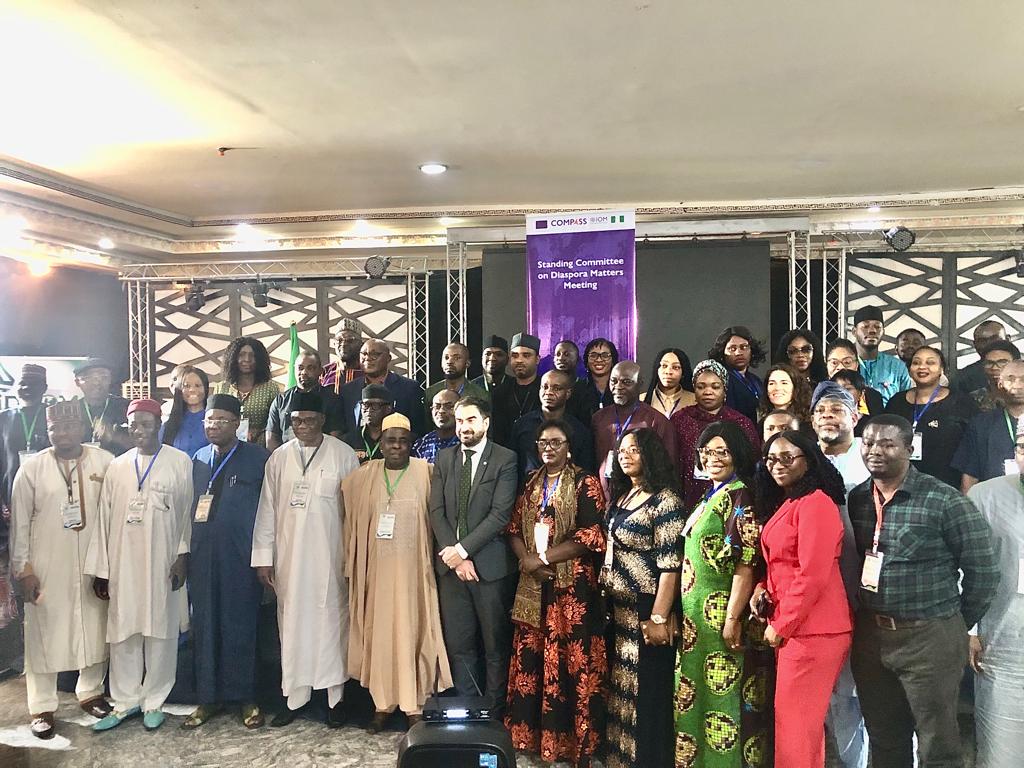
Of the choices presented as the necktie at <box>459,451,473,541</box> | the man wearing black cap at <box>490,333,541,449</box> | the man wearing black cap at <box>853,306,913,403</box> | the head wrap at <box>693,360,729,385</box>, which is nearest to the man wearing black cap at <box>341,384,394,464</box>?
the necktie at <box>459,451,473,541</box>

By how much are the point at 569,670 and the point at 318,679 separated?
1.41 metres

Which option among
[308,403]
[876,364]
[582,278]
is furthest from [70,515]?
[876,364]

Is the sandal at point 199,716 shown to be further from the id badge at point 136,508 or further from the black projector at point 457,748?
the black projector at point 457,748

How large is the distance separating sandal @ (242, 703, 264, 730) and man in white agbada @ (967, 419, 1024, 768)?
135 inches

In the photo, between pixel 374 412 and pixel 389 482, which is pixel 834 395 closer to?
pixel 389 482

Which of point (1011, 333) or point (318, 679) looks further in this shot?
point (1011, 333)

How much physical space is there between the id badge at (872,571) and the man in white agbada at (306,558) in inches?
101

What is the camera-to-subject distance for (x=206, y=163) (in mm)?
5809

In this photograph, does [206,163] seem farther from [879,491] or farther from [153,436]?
[879,491]

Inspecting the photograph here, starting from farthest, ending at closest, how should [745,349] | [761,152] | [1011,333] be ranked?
[1011,333]
[761,152]
[745,349]

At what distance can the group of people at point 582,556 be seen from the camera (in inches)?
105

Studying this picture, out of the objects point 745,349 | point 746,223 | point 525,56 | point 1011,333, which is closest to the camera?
point 525,56

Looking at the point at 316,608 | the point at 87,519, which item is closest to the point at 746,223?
the point at 316,608

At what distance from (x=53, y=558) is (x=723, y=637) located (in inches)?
141
